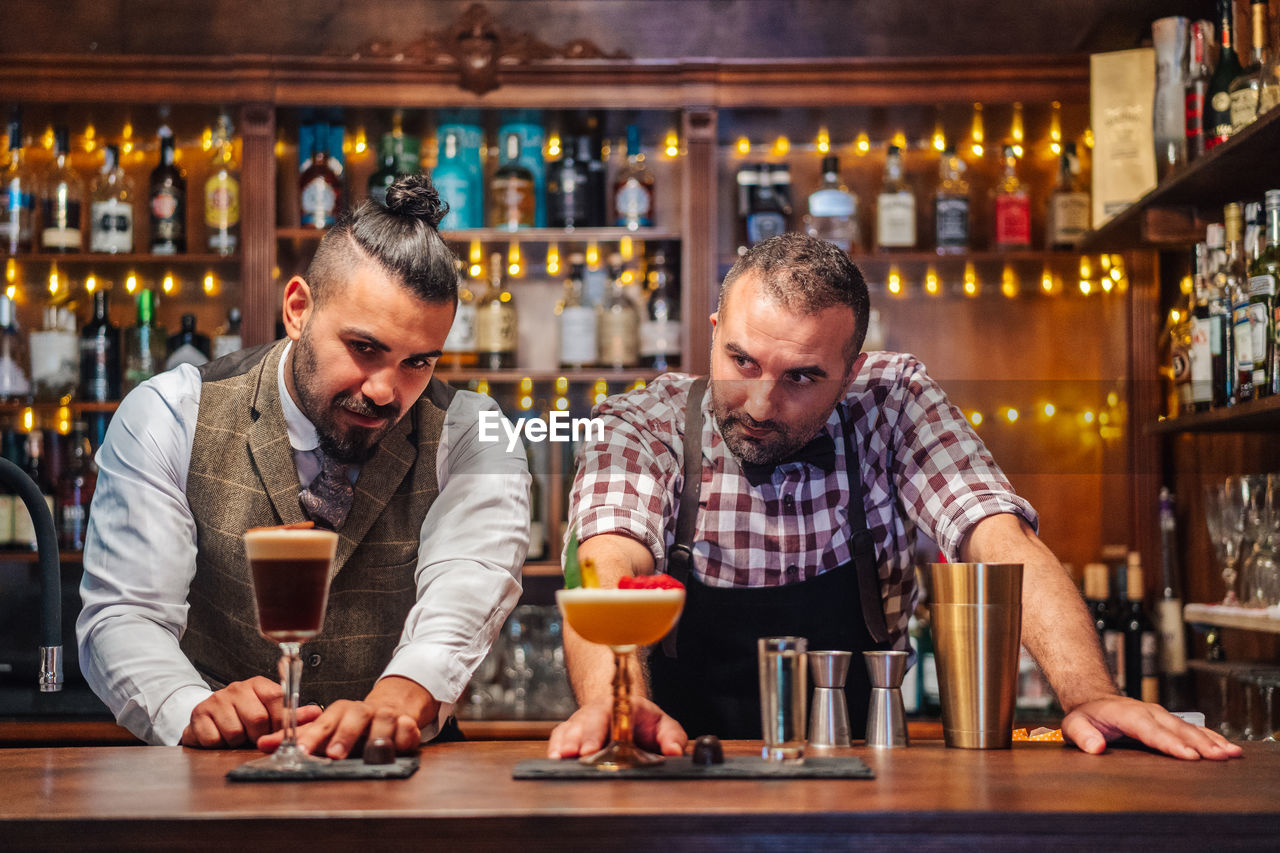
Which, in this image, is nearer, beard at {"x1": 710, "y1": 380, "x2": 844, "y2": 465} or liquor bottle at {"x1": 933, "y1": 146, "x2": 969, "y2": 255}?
beard at {"x1": 710, "y1": 380, "x2": 844, "y2": 465}

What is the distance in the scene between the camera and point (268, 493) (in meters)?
1.64

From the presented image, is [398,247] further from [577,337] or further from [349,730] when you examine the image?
[577,337]

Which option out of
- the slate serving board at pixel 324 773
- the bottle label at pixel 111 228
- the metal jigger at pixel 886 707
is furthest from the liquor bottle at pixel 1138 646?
the bottle label at pixel 111 228

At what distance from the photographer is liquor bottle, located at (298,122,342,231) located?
3062 mm

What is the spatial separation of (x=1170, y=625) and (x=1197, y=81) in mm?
1266

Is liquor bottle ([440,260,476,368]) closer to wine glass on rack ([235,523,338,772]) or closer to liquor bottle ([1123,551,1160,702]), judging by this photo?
liquor bottle ([1123,551,1160,702])

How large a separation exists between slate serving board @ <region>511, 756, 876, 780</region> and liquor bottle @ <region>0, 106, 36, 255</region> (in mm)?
2580

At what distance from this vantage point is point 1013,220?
121 inches

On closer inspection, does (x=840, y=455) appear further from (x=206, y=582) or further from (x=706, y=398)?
(x=206, y=582)

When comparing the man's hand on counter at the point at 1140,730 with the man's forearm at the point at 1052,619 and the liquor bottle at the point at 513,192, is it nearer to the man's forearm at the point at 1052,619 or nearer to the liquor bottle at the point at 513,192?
the man's forearm at the point at 1052,619

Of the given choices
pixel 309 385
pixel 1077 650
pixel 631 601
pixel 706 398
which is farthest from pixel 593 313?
pixel 631 601

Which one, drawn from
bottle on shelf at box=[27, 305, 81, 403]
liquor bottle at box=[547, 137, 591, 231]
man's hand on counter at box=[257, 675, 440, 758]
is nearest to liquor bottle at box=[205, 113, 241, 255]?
bottle on shelf at box=[27, 305, 81, 403]

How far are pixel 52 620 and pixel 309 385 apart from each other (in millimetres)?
482

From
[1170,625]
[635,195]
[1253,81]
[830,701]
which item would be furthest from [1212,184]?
[830,701]
